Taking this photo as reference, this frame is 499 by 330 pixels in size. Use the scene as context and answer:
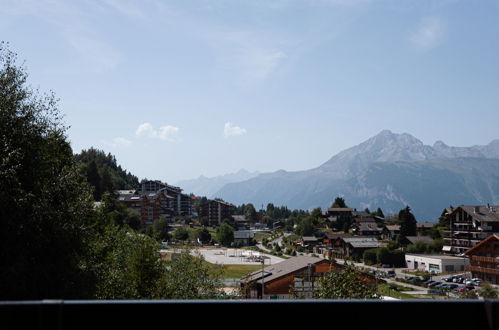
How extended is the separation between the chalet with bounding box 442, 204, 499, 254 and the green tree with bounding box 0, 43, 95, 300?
2941 inches

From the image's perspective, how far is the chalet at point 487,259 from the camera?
5412cm

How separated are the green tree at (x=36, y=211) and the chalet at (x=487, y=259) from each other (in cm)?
5089

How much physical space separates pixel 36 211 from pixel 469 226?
79.9m

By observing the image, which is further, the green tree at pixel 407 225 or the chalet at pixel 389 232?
the chalet at pixel 389 232

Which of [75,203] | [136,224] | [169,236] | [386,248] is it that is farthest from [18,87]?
[169,236]

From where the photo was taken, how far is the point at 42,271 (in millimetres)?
13555

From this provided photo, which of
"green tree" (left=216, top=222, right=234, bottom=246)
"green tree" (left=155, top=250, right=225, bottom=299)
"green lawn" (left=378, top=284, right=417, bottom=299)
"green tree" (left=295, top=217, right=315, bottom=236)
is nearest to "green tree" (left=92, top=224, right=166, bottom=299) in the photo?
"green tree" (left=155, top=250, right=225, bottom=299)

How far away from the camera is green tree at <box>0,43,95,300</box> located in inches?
522

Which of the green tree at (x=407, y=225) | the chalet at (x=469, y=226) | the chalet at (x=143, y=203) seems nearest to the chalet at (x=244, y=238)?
the chalet at (x=143, y=203)

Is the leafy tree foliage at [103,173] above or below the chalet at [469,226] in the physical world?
above

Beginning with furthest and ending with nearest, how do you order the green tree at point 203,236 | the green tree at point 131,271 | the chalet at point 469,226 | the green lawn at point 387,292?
the green tree at point 203,236, the chalet at point 469,226, the green lawn at point 387,292, the green tree at point 131,271

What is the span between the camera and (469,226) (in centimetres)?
8019
